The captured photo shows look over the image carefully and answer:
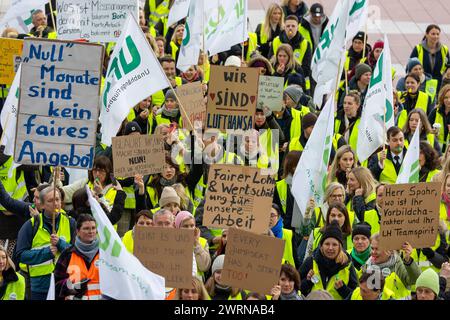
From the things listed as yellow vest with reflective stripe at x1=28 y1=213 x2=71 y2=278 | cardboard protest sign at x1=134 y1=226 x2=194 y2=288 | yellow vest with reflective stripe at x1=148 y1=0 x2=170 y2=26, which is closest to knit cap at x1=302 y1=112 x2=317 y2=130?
yellow vest with reflective stripe at x1=28 y1=213 x2=71 y2=278

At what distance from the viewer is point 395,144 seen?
13367 millimetres

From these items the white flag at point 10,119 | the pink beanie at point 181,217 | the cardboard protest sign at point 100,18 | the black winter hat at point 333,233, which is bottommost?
the black winter hat at point 333,233

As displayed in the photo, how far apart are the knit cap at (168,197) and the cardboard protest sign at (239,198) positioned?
89 centimetres

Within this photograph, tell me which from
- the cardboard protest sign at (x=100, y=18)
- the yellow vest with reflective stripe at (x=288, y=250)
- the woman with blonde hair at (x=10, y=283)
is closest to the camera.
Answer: the woman with blonde hair at (x=10, y=283)

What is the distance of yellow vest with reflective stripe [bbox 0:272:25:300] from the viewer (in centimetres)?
1015

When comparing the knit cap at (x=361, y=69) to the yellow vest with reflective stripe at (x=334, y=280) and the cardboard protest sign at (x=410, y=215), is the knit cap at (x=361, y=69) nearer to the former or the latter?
the cardboard protest sign at (x=410, y=215)

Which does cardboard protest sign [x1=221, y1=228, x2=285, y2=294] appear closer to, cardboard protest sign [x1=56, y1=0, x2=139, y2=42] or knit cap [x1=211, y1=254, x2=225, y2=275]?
knit cap [x1=211, y1=254, x2=225, y2=275]

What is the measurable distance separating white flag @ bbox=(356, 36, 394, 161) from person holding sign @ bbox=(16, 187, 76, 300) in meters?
3.56

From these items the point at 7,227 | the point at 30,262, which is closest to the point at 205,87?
the point at 7,227

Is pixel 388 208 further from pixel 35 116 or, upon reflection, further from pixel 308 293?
pixel 35 116

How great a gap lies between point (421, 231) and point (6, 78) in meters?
5.58

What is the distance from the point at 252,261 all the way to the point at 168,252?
21.8 inches

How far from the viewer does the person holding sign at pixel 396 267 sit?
10.3 metres

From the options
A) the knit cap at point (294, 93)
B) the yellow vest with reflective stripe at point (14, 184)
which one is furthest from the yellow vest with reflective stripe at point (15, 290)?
the knit cap at point (294, 93)
